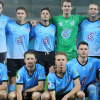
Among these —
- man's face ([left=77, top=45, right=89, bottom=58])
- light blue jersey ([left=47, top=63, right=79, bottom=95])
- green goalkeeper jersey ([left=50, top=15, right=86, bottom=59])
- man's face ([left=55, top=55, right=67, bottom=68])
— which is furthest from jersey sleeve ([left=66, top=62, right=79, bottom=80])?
green goalkeeper jersey ([left=50, top=15, right=86, bottom=59])

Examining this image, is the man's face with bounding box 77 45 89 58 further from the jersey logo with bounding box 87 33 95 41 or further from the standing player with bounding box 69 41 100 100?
the jersey logo with bounding box 87 33 95 41

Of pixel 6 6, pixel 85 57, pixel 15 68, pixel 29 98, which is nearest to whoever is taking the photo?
pixel 29 98

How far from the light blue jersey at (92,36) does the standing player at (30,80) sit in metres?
1.39

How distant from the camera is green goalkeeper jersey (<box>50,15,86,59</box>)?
15.8ft

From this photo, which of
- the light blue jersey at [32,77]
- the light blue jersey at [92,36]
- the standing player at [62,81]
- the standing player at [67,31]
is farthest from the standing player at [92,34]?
the light blue jersey at [32,77]

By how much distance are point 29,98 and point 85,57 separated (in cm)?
124

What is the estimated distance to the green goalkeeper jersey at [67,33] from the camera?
4.80 m

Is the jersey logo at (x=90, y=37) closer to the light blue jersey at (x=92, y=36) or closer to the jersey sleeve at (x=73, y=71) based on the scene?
the light blue jersey at (x=92, y=36)

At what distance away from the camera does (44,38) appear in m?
4.81

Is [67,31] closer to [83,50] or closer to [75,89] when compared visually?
[83,50]

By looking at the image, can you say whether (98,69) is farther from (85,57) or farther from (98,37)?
(98,37)

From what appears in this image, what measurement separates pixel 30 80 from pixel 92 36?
173 centimetres

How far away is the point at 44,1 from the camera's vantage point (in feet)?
37.8

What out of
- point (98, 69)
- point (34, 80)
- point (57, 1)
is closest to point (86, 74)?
point (98, 69)
